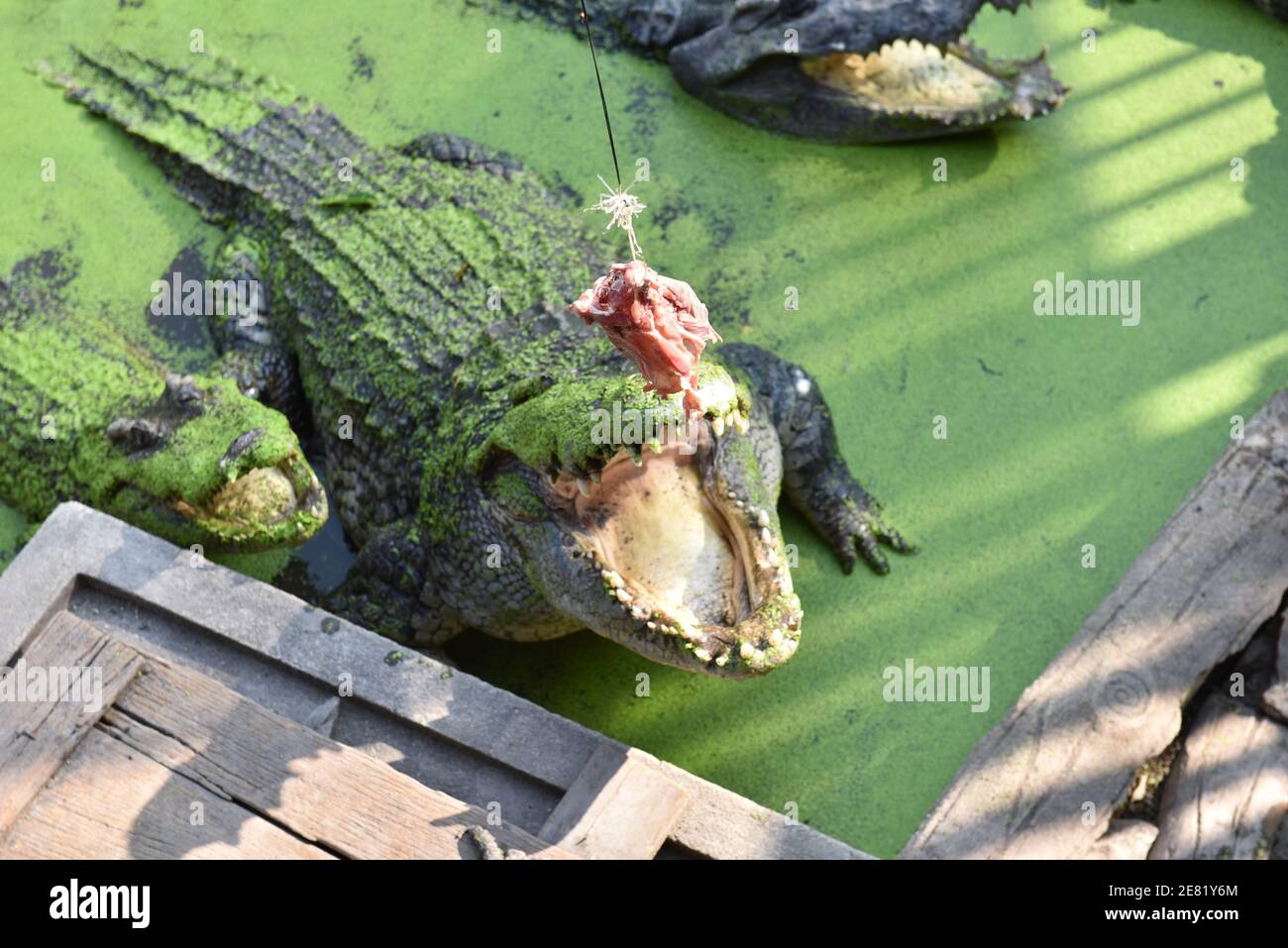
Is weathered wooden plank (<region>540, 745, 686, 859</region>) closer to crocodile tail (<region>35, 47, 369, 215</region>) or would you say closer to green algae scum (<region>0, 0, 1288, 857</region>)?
green algae scum (<region>0, 0, 1288, 857</region>)

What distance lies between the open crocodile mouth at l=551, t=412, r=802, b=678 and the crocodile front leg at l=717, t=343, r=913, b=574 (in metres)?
0.68

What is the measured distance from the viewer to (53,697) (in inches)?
142

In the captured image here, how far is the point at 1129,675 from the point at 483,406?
1826 millimetres

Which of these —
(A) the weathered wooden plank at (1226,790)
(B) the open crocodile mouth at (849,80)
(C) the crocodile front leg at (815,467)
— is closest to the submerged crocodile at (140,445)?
(C) the crocodile front leg at (815,467)

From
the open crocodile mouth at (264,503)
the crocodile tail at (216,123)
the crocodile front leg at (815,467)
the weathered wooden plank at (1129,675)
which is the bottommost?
the weathered wooden plank at (1129,675)

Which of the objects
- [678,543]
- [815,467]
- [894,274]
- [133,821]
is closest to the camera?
[133,821]

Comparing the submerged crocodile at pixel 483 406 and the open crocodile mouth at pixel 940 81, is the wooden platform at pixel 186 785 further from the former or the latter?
the open crocodile mouth at pixel 940 81

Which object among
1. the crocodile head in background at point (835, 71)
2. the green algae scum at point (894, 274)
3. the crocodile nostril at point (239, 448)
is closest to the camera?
the crocodile nostril at point (239, 448)

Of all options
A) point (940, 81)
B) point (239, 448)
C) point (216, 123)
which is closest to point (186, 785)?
point (239, 448)

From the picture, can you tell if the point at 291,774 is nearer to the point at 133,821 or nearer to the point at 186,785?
the point at 186,785

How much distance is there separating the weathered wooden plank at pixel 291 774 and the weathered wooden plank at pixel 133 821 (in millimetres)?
40

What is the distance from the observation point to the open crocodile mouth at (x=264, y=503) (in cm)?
421

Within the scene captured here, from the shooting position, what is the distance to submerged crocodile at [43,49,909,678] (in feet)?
12.1

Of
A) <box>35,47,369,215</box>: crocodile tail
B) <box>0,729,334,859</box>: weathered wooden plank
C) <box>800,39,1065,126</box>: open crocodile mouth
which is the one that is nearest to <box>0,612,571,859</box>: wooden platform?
<box>0,729,334,859</box>: weathered wooden plank
